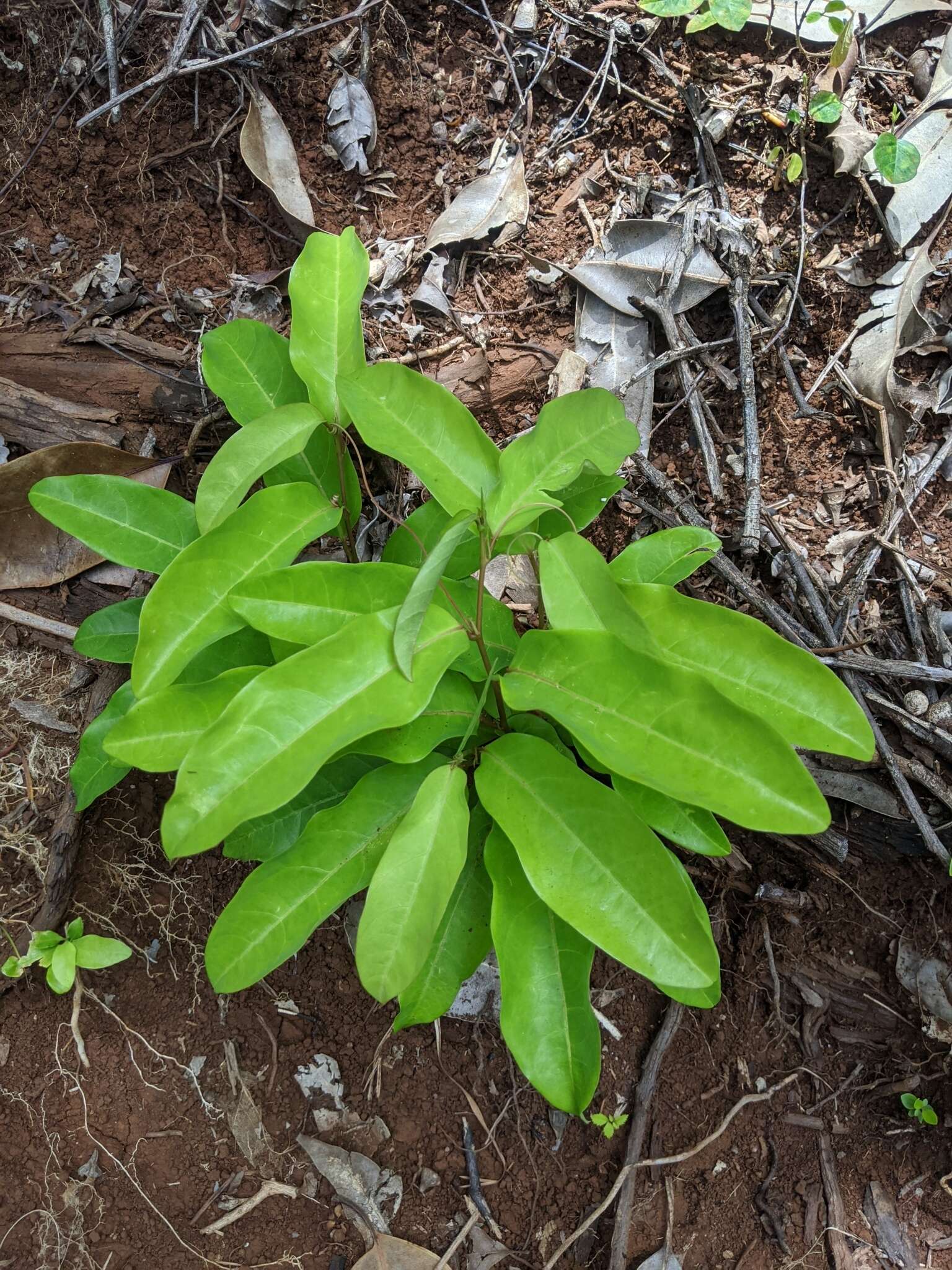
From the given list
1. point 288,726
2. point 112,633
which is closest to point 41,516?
point 112,633

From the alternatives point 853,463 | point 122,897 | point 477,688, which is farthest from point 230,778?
point 853,463

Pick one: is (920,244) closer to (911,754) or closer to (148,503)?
(911,754)

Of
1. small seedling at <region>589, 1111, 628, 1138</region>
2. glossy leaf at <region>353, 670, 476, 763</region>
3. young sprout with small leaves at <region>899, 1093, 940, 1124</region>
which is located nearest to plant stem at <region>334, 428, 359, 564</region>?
glossy leaf at <region>353, 670, 476, 763</region>

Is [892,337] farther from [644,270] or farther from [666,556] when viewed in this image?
[666,556]

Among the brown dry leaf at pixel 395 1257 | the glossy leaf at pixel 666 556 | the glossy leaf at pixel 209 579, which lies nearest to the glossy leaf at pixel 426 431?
the glossy leaf at pixel 209 579

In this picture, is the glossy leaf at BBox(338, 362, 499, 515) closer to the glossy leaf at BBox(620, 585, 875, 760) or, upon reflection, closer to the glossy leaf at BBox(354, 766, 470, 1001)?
the glossy leaf at BBox(620, 585, 875, 760)

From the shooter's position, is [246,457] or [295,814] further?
[295,814]

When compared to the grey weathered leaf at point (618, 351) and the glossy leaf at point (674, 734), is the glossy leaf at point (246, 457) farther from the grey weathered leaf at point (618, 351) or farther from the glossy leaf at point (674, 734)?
the grey weathered leaf at point (618, 351)
